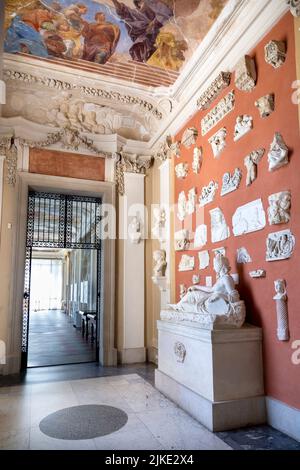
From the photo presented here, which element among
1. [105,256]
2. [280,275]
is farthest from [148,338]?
[280,275]

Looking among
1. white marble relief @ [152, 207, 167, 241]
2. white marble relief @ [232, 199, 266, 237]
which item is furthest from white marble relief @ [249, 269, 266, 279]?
white marble relief @ [152, 207, 167, 241]

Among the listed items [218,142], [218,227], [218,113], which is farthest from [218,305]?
[218,113]

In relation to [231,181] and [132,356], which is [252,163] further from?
[132,356]

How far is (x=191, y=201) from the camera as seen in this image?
230 inches

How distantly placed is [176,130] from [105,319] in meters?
4.13

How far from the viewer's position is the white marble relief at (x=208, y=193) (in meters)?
5.12

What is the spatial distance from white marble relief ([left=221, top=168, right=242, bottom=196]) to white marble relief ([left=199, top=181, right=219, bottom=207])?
263 millimetres

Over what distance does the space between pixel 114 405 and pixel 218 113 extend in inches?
173

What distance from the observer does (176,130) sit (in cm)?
672

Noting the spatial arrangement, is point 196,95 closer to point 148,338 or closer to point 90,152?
point 90,152

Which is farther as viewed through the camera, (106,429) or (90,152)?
(90,152)

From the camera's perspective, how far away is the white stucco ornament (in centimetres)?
390

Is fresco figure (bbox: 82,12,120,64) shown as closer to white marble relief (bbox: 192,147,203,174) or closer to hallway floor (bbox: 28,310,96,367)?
white marble relief (bbox: 192,147,203,174)

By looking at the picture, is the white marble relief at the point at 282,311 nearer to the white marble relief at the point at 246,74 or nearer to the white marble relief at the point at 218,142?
the white marble relief at the point at 218,142
